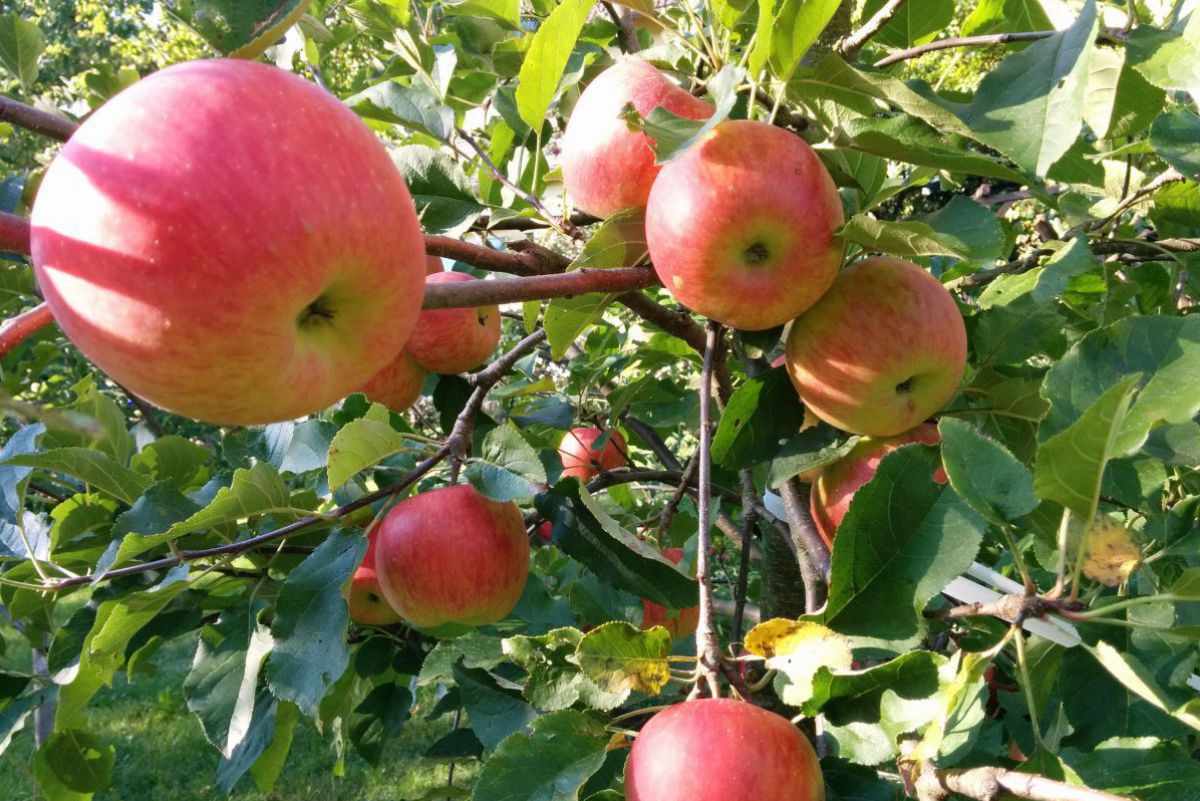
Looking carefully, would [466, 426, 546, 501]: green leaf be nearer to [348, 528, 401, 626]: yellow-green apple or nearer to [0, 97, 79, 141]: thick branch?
[348, 528, 401, 626]: yellow-green apple

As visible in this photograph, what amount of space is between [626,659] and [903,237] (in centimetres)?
53

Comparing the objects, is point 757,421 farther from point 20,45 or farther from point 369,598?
point 20,45

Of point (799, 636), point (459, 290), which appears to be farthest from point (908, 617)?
point (459, 290)

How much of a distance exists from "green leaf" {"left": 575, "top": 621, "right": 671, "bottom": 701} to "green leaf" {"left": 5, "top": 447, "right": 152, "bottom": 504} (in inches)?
31.5

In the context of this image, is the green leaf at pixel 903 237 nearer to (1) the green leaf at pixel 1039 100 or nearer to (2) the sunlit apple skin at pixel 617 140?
(1) the green leaf at pixel 1039 100

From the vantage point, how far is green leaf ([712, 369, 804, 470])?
1112mm

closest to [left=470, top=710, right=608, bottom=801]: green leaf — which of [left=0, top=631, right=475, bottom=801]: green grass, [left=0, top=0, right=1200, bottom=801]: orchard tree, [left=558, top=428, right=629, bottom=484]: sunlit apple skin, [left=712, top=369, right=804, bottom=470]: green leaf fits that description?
Result: [left=0, top=0, right=1200, bottom=801]: orchard tree

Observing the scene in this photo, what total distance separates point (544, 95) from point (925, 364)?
1.95 ft

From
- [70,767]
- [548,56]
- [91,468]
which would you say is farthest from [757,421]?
[70,767]

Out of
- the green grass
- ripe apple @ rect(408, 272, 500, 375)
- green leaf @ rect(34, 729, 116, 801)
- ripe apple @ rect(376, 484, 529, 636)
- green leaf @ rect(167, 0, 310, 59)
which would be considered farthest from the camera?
the green grass

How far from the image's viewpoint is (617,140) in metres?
1.09

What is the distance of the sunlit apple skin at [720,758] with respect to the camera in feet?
Answer: 2.62

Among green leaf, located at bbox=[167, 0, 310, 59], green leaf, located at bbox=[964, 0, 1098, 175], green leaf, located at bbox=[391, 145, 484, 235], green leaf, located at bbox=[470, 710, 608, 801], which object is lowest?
green leaf, located at bbox=[470, 710, 608, 801]

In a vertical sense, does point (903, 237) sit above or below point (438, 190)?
above
